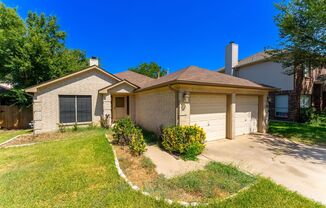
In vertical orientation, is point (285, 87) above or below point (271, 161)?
above

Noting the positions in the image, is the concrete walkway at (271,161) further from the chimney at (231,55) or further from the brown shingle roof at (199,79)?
the chimney at (231,55)

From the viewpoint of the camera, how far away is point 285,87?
1480cm

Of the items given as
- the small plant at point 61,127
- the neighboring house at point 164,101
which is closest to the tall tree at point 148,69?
the neighboring house at point 164,101

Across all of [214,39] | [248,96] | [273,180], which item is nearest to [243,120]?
[248,96]

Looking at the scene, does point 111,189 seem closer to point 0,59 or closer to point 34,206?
point 34,206

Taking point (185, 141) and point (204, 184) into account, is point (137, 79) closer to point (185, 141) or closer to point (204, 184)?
point (185, 141)

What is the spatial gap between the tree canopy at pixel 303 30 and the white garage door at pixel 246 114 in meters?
5.22

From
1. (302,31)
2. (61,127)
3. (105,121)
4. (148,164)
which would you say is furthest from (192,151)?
(302,31)

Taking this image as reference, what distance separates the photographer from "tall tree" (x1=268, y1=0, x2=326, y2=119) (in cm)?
963

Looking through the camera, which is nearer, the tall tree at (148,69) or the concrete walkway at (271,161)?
the concrete walkway at (271,161)

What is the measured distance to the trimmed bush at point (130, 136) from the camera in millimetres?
6055

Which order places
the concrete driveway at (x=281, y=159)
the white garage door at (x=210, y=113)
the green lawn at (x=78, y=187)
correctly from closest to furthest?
the green lawn at (x=78, y=187) → the concrete driveway at (x=281, y=159) → the white garage door at (x=210, y=113)

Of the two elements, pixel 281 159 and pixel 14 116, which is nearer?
pixel 281 159

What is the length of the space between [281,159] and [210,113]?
3372mm
